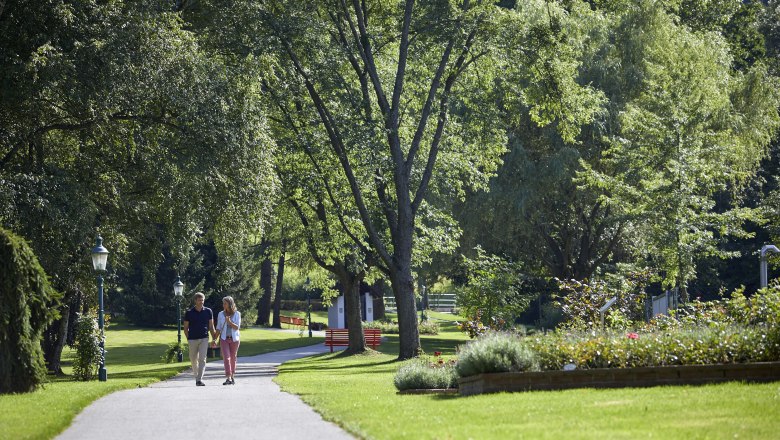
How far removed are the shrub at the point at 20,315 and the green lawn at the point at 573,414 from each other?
5271mm

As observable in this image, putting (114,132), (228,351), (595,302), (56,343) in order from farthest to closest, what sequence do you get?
(56,343) < (595,302) < (114,132) < (228,351)

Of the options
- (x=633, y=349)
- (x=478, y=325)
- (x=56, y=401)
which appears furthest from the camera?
(x=478, y=325)

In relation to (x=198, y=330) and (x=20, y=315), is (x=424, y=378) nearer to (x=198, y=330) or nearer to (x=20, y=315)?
(x=198, y=330)

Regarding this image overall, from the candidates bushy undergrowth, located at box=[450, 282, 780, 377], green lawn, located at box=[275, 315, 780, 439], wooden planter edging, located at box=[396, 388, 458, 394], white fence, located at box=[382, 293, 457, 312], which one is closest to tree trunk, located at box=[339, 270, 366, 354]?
wooden planter edging, located at box=[396, 388, 458, 394]

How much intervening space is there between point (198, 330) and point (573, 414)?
34.8ft

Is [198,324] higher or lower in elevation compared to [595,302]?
lower

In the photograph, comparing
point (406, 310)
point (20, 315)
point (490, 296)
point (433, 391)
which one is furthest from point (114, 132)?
point (490, 296)

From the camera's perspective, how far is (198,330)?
2139 cm

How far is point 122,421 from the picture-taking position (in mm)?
14094

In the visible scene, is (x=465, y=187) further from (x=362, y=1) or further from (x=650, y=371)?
(x=650, y=371)

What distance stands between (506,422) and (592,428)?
1.17 m

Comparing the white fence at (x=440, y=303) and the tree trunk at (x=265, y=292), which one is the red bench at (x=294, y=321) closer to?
the tree trunk at (x=265, y=292)

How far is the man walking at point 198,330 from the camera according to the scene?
842 inches

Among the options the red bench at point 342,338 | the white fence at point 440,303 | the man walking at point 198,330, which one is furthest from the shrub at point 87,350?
the white fence at point 440,303
